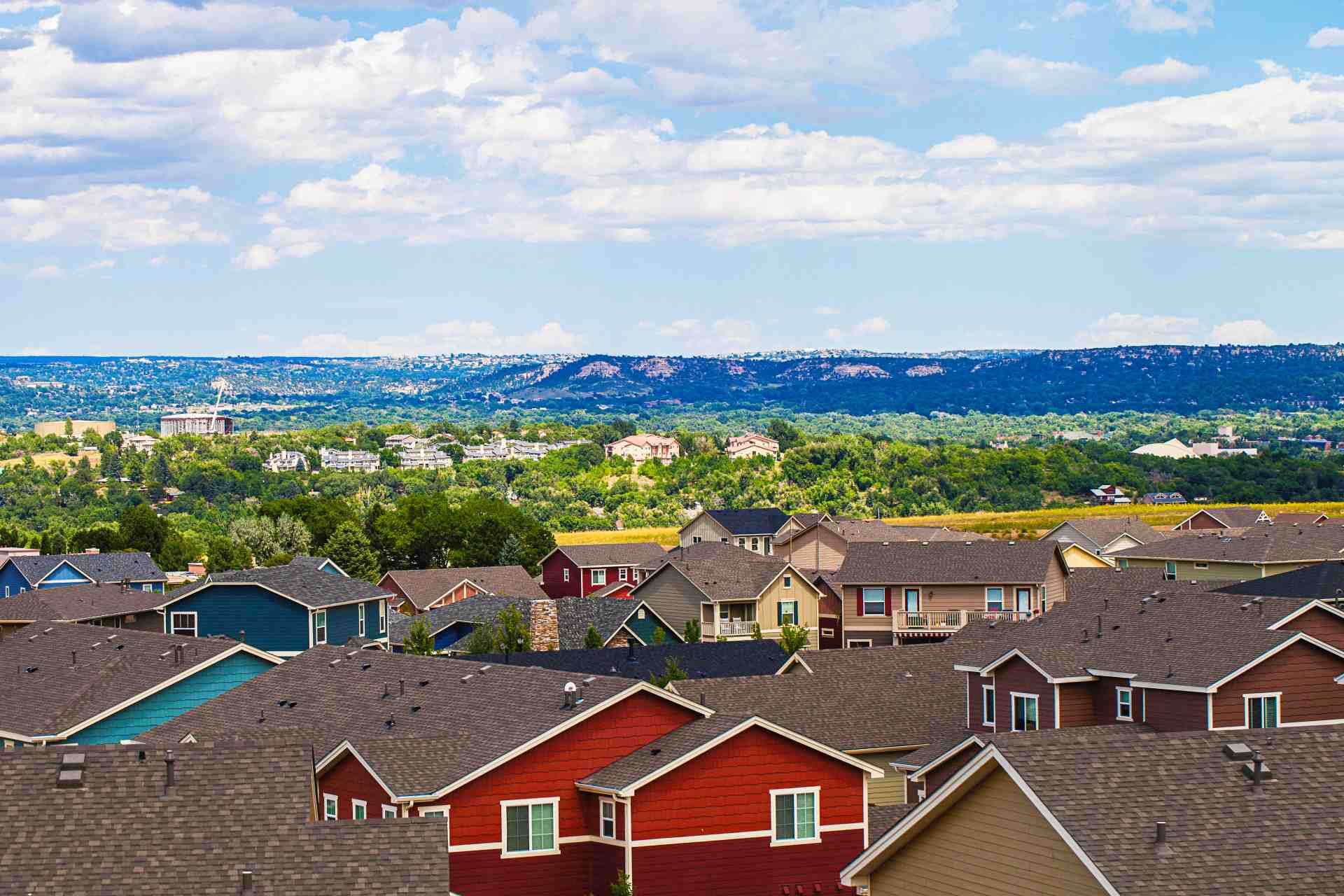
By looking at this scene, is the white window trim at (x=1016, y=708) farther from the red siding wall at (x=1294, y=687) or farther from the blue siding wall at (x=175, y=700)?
the blue siding wall at (x=175, y=700)

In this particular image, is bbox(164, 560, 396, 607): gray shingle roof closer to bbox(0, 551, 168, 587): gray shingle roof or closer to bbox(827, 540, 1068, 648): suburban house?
bbox(827, 540, 1068, 648): suburban house

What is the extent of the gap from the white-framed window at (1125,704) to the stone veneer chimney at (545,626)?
131ft

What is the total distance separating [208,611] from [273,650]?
2.96m

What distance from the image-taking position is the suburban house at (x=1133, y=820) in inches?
621

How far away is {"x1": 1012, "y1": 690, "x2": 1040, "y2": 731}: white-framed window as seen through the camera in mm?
36656

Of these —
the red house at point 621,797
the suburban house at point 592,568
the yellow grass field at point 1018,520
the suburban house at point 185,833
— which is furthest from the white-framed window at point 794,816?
the yellow grass field at point 1018,520

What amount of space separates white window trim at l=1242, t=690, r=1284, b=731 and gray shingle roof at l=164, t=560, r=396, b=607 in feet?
111

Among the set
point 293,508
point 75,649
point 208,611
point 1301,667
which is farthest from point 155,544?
point 1301,667

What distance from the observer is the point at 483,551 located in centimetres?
12250

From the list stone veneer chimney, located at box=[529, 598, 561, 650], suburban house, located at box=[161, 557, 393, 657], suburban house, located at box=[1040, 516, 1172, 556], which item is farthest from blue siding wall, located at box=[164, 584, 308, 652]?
suburban house, located at box=[1040, 516, 1172, 556]

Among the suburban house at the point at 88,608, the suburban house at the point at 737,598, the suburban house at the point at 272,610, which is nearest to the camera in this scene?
the suburban house at the point at 272,610

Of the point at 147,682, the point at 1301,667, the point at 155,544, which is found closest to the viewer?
the point at 1301,667

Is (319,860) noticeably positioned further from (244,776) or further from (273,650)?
(273,650)

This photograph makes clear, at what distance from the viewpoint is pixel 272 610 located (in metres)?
59.6
